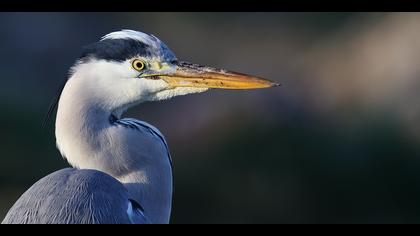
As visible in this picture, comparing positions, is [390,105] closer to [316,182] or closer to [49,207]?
[316,182]

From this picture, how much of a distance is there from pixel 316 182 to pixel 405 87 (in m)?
1.15

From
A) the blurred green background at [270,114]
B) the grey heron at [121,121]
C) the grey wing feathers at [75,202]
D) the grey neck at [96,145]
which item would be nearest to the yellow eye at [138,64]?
the grey heron at [121,121]

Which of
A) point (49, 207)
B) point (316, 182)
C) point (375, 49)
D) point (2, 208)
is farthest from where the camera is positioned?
point (375, 49)

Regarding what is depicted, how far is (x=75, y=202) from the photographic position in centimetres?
196

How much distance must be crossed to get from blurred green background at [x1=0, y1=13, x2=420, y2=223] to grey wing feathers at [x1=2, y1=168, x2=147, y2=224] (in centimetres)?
264

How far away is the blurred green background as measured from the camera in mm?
5016

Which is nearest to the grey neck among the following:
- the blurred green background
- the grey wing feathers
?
the grey wing feathers

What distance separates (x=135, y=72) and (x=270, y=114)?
138 inches

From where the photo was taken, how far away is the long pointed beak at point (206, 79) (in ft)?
7.45

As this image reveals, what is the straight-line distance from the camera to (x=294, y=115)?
5.89m

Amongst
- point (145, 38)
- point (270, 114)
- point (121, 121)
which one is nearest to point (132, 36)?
point (145, 38)

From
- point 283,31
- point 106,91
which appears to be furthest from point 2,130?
point 106,91

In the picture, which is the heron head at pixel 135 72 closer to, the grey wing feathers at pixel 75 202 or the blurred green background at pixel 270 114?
the grey wing feathers at pixel 75 202

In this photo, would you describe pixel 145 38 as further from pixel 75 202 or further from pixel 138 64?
pixel 75 202
